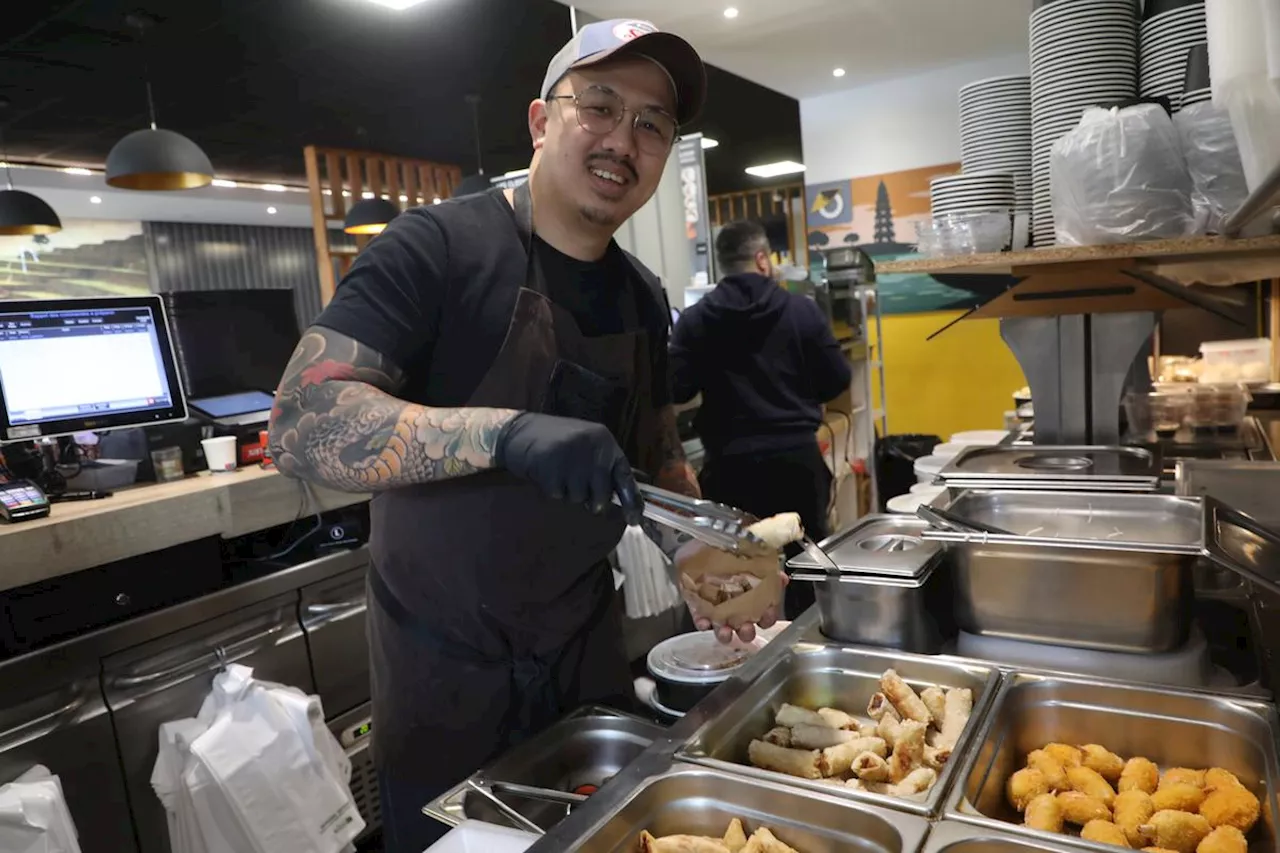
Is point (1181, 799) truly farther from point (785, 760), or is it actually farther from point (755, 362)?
point (755, 362)

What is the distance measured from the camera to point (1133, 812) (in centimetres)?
97

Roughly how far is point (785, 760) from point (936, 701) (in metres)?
0.25

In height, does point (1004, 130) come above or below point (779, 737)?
above

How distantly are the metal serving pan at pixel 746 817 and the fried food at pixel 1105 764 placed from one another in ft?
1.15

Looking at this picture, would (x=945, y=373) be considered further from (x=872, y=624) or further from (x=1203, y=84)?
(x=872, y=624)

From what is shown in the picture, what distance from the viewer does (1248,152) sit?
2.99ft

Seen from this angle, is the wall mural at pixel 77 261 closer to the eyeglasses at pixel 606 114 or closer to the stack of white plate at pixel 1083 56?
the eyeglasses at pixel 606 114

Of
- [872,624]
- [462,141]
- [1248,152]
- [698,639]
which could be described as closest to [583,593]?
[698,639]

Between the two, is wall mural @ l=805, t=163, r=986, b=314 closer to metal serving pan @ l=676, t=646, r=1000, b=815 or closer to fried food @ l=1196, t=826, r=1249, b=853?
metal serving pan @ l=676, t=646, r=1000, b=815

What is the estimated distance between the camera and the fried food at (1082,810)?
3.25 ft

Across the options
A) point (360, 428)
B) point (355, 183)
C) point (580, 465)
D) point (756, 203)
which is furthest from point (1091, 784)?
point (756, 203)

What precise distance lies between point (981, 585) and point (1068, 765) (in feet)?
1.06

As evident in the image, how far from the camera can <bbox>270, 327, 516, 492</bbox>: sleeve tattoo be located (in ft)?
3.69

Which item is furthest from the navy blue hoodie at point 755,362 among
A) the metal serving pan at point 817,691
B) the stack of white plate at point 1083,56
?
the metal serving pan at point 817,691
